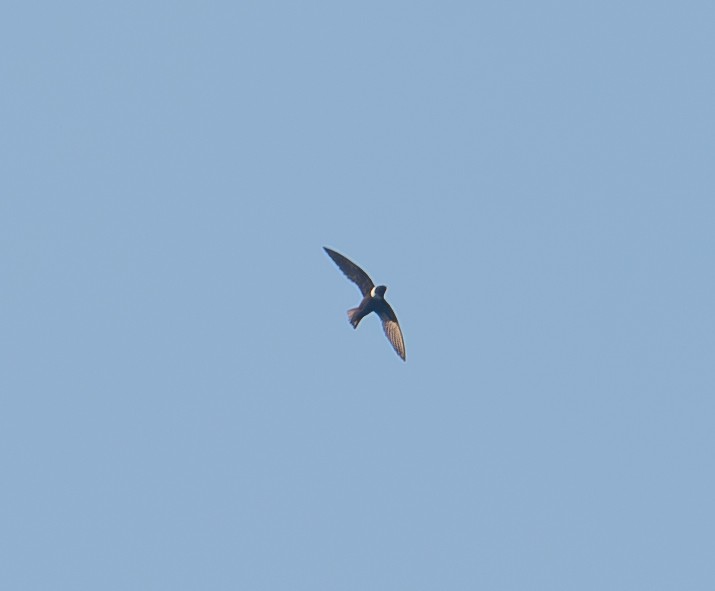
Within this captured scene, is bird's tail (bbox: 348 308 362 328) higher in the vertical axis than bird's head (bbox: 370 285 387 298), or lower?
lower

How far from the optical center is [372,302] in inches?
1093

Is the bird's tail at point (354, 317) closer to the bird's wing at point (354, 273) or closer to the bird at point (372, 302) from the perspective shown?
the bird at point (372, 302)

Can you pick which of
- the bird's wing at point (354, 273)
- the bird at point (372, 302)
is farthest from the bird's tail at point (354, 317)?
the bird's wing at point (354, 273)

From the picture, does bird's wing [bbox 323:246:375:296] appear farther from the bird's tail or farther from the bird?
the bird's tail

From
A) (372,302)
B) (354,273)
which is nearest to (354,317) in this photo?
(372,302)

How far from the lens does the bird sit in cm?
2775

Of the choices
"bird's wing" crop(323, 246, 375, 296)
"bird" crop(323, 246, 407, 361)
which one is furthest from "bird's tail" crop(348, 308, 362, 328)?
"bird's wing" crop(323, 246, 375, 296)

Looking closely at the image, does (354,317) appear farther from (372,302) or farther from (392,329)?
(392,329)

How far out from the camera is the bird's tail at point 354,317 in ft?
90.0

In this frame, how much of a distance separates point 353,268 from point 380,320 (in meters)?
1.31

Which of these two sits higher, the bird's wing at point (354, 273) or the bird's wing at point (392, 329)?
the bird's wing at point (354, 273)

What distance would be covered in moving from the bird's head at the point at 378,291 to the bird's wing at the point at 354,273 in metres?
0.19

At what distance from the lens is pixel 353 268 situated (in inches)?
1109

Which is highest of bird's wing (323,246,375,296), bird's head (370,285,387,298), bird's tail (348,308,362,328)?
bird's wing (323,246,375,296)
